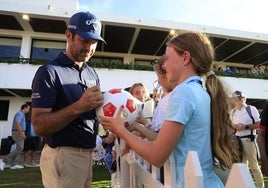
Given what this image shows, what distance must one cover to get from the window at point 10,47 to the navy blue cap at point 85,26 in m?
16.1

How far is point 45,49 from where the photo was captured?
17312 mm

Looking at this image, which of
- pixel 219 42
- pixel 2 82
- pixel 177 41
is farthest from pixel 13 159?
pixel 219 42

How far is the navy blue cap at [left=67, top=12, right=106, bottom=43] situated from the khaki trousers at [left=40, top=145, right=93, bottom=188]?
848 mm

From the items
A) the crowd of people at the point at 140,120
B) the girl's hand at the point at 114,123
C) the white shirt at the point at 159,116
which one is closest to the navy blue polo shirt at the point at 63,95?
the crowd of people at the point at 140,120

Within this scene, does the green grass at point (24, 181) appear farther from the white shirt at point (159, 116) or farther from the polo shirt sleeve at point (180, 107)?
the polo shirt sleeve at point (180, 107)

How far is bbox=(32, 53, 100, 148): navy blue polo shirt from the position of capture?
2.00 meters

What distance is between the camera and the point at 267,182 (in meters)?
6.39

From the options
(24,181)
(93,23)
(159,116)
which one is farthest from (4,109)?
(93,23)

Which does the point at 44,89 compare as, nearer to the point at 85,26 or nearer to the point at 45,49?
the point at 85,26

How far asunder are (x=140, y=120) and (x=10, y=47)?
53.7ft

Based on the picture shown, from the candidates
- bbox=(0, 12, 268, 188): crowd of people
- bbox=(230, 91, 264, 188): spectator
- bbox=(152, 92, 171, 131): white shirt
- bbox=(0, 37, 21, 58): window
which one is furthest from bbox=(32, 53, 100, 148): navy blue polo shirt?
bbox=(0, 37, 21, 58): window

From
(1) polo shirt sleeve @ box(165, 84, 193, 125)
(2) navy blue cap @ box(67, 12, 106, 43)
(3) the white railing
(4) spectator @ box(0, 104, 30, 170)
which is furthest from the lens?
(4) spectator @ box(0, 104, 30, 170)

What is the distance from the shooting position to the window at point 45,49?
679 inches

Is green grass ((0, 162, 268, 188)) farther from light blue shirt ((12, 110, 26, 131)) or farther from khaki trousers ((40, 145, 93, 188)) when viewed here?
khaki trousers ((40, 145, 93, 188))
